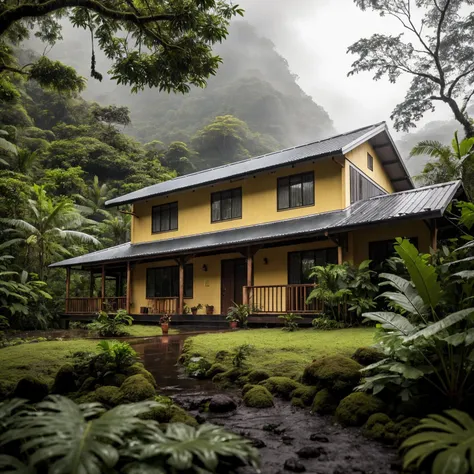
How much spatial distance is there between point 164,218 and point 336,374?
16468mm

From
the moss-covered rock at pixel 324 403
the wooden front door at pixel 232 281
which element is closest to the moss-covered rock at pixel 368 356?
the moss-covered rock at pixel 324 403

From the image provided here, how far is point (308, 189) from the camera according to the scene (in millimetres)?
15672

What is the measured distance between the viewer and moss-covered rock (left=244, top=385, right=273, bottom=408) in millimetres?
4852

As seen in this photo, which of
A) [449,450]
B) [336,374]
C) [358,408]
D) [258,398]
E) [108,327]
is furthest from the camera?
[108,327]

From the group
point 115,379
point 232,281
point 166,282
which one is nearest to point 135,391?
point 115,379

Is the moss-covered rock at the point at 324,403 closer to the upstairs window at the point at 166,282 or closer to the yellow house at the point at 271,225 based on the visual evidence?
the yellow house at the point at 271,225

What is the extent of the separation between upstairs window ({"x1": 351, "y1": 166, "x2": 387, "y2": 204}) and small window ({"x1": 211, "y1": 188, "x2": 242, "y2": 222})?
4583mm

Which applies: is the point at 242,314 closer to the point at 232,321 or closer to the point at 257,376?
the point at 232,321

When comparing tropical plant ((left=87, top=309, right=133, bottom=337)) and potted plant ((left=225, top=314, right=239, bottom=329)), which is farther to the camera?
potted plant ((left=225, top=314, right=239, bottom=329))

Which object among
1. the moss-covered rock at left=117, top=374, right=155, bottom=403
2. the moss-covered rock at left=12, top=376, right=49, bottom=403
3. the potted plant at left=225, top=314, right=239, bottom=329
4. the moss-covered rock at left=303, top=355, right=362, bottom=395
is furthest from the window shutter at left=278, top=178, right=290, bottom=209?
the moss-covered rock at left=12, top=376, right=49, bottom=403

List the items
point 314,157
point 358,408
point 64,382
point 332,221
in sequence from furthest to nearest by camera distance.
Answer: point 314,157
point 332,221
point 64,382
point 358,408

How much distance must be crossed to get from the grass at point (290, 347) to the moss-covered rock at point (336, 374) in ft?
3.27

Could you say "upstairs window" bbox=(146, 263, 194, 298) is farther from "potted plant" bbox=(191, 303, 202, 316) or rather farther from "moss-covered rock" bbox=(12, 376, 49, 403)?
"moss-covered rock" bbox=(12, 376, 49, 403)

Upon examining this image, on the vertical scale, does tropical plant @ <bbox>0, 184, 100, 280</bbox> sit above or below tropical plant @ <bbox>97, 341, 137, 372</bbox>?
above
